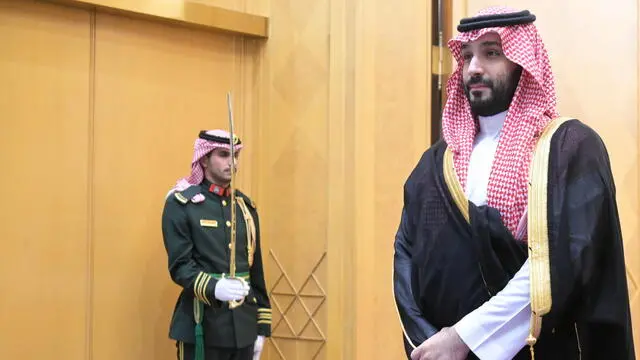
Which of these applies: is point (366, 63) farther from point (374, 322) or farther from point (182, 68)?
point (374, 322)

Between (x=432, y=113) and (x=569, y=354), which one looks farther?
(x=432, y=113)

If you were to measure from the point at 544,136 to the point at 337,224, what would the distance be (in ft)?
8.36

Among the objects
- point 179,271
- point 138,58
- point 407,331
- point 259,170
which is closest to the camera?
point 407,331

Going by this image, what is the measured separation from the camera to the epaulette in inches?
156

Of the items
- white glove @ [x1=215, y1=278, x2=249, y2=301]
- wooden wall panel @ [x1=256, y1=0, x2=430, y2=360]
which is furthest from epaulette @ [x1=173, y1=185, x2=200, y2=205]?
wooden wall panel @ [x1=256, y1=0, x2=430, y2=360]

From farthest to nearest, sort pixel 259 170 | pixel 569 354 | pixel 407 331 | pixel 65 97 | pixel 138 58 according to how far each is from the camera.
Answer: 1. pixel 259 170
2. pixel 138 58
3. pixel 65 97
4. pixel 407 331
5. pixel 569 354

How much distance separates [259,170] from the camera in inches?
189

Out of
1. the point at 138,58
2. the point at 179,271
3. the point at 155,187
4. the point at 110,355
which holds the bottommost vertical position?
the point at 110,355

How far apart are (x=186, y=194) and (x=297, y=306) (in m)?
0.96

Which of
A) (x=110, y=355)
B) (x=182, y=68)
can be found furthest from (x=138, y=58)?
(x=110, y=355)

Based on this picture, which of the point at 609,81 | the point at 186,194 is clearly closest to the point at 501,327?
the point at 609,81

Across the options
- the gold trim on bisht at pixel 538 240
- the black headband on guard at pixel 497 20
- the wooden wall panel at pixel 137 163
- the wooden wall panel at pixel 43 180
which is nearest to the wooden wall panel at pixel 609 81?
the black headband on guard at pixel 497 20

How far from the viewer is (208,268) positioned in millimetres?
3902

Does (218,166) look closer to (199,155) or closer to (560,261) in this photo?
(199,155)
